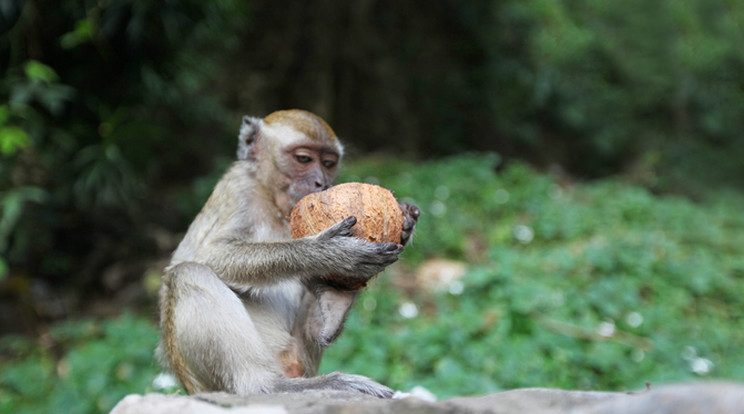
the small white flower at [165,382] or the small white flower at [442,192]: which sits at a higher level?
the small white flower at [442,192]

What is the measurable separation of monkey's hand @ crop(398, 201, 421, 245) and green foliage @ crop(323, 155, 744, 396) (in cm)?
166

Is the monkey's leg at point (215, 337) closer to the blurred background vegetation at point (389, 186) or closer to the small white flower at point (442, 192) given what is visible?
the blurred background vegetation at point (389, 186)

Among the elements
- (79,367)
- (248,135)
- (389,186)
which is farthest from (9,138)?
(389,186)

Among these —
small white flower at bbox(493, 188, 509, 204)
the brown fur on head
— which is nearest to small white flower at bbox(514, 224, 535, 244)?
small white flower at bbox(493, 188, 509, 204)

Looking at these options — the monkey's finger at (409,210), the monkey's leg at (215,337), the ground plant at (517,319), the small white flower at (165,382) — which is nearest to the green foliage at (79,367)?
the ground plant at (517,319)

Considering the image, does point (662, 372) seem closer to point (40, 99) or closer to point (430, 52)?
point (40, 99)

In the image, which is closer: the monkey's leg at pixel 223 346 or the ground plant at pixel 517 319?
the monkey's leg at pixel 223 346

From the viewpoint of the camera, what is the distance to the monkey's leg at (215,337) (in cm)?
272

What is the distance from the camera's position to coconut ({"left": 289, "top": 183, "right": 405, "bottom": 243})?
111 inches

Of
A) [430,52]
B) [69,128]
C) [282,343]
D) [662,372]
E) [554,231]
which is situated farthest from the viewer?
[430,52]

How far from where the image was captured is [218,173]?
926cm

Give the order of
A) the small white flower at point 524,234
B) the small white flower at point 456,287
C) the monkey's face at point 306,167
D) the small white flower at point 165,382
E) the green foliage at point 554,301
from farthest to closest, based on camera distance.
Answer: the small white flower at point 524,234
the small white flower at point 456,287
the green foliage at point 554,301
the small white flower at point 165,382
the monkey's face at point 306,167

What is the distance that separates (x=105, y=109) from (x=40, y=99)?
0.61m

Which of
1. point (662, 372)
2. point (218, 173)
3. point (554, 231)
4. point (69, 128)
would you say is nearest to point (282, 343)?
point (662, 372)
